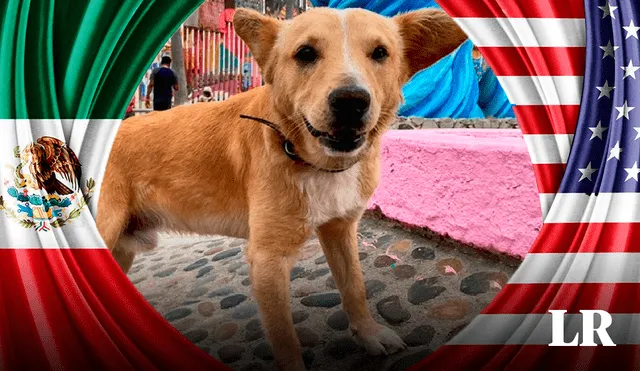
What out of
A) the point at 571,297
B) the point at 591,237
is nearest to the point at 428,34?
the point at 591,237

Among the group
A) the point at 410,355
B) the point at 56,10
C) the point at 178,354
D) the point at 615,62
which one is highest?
the point at 56,10

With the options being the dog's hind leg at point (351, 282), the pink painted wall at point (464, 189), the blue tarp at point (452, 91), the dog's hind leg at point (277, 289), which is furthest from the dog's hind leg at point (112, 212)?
the blue tarp at point (452, 91)

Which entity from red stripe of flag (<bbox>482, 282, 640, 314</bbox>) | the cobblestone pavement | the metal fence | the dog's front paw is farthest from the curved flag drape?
the metal fence

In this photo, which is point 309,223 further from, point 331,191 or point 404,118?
point 404,118

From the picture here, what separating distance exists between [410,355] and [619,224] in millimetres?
971

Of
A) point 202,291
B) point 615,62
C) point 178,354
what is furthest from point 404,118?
point 178,354

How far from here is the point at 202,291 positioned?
8.29 ft

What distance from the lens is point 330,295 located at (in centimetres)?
241

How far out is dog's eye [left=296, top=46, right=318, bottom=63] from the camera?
1.63 metres

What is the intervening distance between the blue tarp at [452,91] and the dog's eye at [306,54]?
2968mm

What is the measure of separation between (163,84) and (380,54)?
144cm

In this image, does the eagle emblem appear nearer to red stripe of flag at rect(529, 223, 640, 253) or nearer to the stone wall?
red stripe of flag at rect(529, 223, 640, 253)

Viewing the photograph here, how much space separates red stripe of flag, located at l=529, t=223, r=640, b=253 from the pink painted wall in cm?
81

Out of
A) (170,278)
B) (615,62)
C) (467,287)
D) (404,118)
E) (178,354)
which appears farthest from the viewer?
(404,118)
